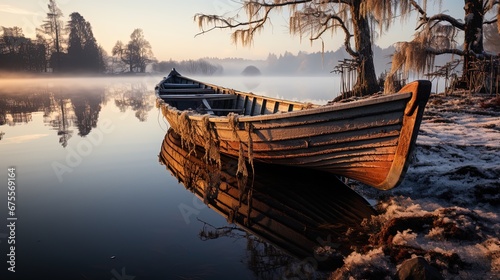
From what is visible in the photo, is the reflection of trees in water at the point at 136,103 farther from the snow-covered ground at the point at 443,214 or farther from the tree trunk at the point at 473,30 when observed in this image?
the tree trunk at the point at 473,30

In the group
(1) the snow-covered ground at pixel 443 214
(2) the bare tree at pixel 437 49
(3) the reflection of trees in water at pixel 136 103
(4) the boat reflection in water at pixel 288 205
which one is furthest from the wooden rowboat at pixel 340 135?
(3) the reflection of trees in water at pixel 136 103

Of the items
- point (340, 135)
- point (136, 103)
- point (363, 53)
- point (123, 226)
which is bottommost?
point (123, 226)

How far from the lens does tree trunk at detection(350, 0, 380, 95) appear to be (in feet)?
50.5

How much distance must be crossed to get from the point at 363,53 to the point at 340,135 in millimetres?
12314

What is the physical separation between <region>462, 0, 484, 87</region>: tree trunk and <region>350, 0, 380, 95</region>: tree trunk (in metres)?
4.21

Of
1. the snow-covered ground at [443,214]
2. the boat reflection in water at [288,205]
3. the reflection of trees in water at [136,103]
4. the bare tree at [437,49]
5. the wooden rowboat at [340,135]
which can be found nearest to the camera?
the snow-covered ground at [443,214]

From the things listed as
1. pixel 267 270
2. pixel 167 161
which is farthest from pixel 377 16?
pixel 267 270

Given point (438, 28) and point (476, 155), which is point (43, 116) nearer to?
point (476, 155)

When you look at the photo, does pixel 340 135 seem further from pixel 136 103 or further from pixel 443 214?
pixel 136 103

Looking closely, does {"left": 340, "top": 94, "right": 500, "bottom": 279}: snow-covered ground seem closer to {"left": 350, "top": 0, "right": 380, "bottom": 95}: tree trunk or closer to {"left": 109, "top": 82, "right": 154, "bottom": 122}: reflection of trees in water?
{"left": 350, "top": 0, "right": 380, "bottom": 95}: tree trunk

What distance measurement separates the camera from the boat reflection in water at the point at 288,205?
4.12m

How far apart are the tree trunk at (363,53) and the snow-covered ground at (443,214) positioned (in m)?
8.42

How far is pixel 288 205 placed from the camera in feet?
17.9

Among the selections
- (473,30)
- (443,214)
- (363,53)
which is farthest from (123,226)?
(473,30)
